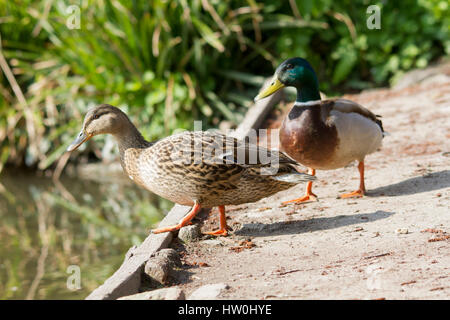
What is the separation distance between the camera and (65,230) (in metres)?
6.25

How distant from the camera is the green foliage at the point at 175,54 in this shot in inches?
318

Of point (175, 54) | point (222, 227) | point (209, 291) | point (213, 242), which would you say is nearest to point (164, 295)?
point (209, 291)

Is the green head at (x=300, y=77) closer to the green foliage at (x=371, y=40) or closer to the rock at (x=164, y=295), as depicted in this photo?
the rock at (x=164, y=295)

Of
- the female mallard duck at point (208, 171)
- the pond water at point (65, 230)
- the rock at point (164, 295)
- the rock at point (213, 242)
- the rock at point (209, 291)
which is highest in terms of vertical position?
the female mallard duck at point (208, 171)

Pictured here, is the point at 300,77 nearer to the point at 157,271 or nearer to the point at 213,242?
the point at 213,242

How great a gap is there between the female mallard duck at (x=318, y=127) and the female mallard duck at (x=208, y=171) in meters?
0.30

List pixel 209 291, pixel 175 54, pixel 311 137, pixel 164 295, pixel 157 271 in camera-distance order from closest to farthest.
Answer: pixel 164 295, pixel 209 291, pixel 157 271, pixel 311 137, pixel 175 54

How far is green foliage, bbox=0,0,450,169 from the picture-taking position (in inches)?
318

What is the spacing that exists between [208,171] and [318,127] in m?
0.92

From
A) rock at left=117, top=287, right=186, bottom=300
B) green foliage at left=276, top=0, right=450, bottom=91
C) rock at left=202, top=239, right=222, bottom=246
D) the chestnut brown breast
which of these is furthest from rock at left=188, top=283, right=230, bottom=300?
green foliage at left=276, top=0, right=450, bottom=91

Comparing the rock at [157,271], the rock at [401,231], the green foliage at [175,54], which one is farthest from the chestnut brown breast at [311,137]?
the green foliage at [175,54]

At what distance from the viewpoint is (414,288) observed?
9.07 ft

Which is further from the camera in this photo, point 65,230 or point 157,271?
point 65,230

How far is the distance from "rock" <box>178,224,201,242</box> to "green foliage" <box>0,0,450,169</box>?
408cm
